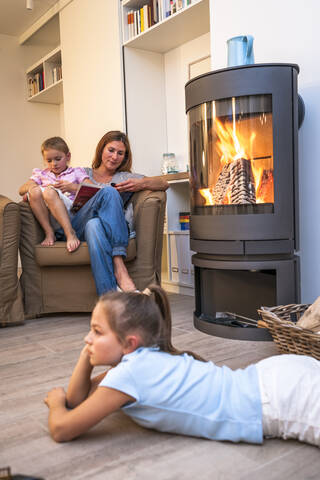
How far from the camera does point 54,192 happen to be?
263 centimetres

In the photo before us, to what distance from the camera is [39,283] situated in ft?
8.76

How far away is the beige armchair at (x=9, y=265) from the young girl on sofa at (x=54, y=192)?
16cm

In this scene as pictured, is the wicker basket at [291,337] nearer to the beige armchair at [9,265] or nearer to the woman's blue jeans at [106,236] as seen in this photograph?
the woman's blue jeans at [106,236]

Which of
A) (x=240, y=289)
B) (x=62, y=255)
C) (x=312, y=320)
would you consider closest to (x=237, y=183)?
(x=240, y=289)

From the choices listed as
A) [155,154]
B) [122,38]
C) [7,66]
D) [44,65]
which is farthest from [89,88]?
[7,66]

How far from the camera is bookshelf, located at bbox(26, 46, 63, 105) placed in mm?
4957

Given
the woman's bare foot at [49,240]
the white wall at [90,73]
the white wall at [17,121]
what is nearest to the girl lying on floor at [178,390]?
the woman's bare foot at [49,240]

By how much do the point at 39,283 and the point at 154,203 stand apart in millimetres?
793

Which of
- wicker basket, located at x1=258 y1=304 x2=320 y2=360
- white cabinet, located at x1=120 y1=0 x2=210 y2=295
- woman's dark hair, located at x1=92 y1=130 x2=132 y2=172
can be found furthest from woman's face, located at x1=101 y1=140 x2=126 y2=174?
wicker basket, located at x1=258 y1=304 x2=320 y2=360

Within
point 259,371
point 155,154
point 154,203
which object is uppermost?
point 155,154

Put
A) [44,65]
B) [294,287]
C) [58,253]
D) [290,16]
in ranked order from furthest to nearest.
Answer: [44,65]
[58,253]
[290,16]
[294,287]

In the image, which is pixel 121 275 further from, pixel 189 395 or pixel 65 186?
pixel 189 395

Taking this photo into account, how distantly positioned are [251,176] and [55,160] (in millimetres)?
1427

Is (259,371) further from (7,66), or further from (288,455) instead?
(7,66)
